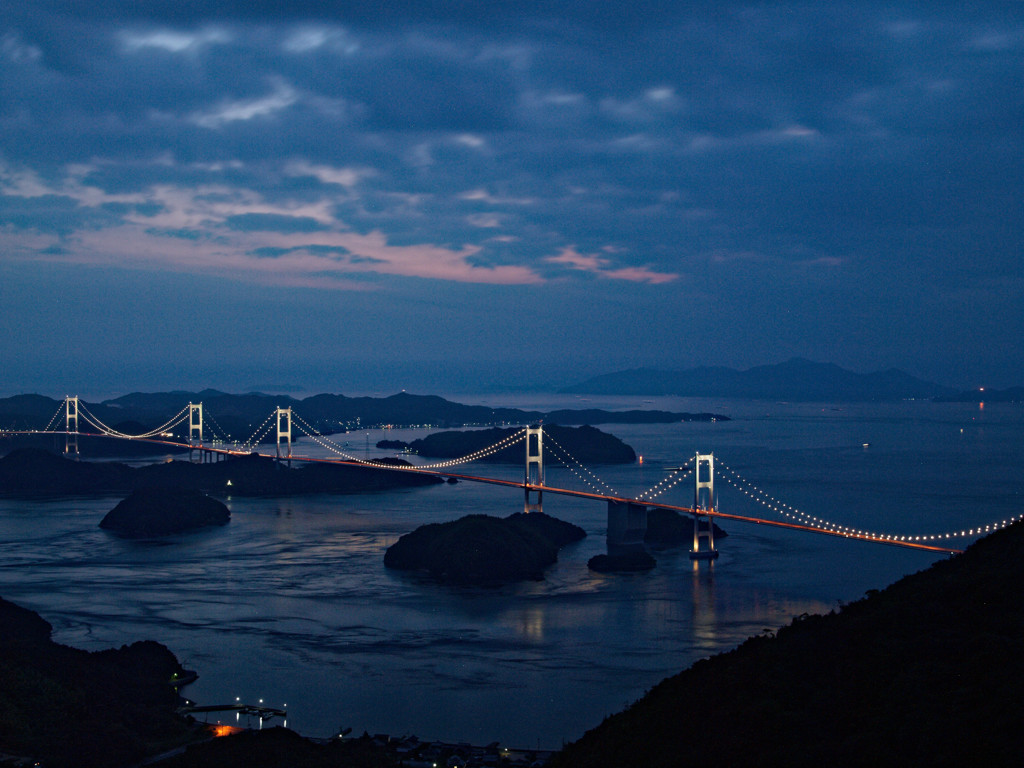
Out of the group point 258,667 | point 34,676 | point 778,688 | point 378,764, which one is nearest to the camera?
point 778,688

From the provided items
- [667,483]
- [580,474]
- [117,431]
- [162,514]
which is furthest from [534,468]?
[117,431]

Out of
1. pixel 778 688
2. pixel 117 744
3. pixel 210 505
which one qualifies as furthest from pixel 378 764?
pixel 210 505

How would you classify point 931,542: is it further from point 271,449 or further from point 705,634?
point 271,449

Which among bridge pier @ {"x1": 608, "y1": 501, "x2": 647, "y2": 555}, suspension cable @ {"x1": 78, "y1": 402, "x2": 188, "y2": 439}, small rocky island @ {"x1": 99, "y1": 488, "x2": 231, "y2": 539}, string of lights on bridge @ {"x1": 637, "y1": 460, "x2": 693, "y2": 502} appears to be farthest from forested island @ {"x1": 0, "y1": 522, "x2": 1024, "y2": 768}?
suspension cable @ {"x1": 78, "y1": 402, "x2": 188, "y2": 439}

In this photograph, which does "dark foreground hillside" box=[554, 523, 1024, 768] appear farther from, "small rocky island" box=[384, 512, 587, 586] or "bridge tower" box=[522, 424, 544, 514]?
"bridge tower" box=[522, 424, 544, 514]

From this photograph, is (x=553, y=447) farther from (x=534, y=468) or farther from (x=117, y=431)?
(x=117, y=431)
